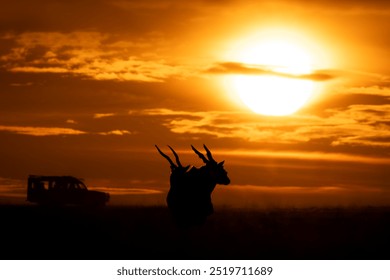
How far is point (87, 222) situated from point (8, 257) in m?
10.4

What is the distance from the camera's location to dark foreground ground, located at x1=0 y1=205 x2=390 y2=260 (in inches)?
998

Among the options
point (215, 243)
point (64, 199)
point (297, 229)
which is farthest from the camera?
point (64, 199)

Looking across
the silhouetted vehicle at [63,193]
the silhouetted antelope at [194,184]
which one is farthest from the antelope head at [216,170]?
the silhouetted vehicle at [63,193]

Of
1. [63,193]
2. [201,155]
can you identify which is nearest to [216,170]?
[201,155]

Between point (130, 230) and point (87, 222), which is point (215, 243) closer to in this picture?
point (130, 230)

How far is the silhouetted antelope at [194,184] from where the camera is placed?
26.0 m

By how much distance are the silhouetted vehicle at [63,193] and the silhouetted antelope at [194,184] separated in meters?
22.2

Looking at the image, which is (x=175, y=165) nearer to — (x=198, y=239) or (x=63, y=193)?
(x=198, y=239)

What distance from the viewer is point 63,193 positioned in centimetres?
4819

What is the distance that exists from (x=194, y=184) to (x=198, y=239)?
6.73 ft

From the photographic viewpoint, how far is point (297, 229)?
31.5 metres

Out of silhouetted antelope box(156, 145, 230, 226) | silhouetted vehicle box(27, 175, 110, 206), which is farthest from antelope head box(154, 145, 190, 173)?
silhouetted vehicle box(27, 175, 110, 206)

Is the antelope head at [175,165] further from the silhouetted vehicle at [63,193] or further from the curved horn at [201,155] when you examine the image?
the silhouetted vehicle at [63,193]
